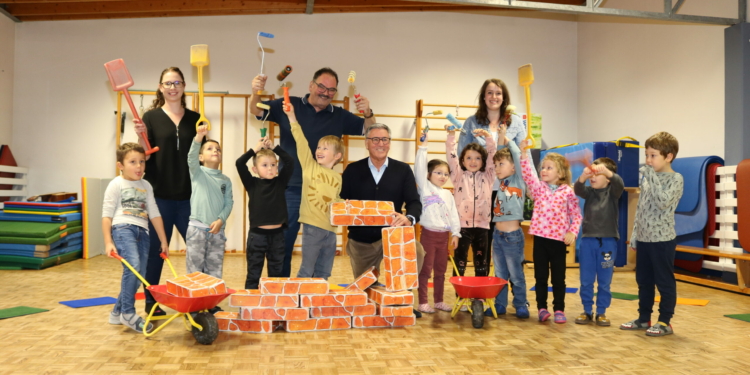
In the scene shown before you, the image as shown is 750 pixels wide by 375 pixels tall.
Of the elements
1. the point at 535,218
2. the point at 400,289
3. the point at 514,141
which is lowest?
the point at 400,289

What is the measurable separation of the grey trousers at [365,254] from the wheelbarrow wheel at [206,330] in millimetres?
939

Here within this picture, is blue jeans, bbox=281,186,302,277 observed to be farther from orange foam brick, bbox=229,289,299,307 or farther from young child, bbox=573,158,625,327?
young child, bbox=573,158,625,327

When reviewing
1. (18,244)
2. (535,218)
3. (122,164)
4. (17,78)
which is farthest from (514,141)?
(17,78)

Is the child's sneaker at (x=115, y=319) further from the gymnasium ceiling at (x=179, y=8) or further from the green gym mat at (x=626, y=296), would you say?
the gymnasium ceiling at (x=179, y=8)

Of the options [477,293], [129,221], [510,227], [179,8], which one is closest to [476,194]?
[510,227]

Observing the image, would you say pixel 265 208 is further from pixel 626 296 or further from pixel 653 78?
pixel 653 78

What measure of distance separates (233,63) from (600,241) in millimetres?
5395

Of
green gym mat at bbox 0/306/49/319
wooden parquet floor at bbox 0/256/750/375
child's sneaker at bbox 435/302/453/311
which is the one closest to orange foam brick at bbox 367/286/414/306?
wooden parquet floor at bbox 0/256/750/375

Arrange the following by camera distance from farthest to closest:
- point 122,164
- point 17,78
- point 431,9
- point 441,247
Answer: point 431,9 → point 17,78 → point 441,247 → point 122,164

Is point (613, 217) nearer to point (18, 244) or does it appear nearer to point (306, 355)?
point (306, 355)

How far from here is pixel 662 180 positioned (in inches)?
125

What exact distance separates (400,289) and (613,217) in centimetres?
139

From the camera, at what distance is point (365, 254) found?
3.44 meters

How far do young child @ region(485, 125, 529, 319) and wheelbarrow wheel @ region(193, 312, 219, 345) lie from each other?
1763 millimetres
